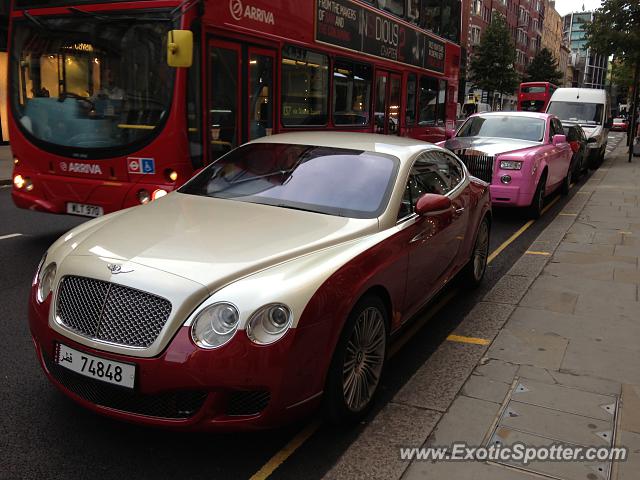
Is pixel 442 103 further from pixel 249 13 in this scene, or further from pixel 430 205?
pixel 430 205

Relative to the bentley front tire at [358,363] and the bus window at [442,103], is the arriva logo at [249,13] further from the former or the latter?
the bus window at [442,103]

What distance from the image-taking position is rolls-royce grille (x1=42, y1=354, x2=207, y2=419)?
2.74 metres

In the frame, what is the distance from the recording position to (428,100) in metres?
12.6

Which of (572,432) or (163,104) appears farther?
(163,104)

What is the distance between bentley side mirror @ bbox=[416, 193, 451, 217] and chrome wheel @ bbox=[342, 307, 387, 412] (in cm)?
82

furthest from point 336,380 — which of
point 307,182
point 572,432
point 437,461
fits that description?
point 307,182

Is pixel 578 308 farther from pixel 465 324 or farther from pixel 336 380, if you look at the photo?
pixel 336 380

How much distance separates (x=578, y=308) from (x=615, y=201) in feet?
24.7

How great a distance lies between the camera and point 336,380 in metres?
3.02

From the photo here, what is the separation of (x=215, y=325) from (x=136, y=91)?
424 centimetres

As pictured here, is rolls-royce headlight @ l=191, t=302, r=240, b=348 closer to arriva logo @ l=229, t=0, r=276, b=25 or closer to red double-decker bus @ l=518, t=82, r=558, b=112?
arriva logo @ l=229, t=0, r=276, b=25

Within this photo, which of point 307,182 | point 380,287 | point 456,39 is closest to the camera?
point 380,287

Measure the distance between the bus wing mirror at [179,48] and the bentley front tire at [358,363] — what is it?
10.7 ft

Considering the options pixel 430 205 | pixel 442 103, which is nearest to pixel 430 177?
pixel 430 205
